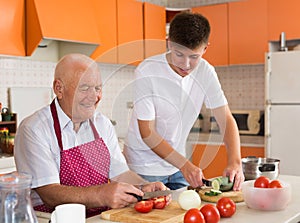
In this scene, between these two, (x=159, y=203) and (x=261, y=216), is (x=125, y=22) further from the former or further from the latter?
(x=261, y=216)

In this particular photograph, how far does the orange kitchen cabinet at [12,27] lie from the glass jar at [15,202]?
225 cm

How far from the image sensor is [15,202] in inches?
45.4

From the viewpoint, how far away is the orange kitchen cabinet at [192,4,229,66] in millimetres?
4691

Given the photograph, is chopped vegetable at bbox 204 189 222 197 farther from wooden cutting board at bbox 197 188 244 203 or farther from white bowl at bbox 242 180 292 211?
white bowl at bbox 242 180 292 211

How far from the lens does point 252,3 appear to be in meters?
4.52

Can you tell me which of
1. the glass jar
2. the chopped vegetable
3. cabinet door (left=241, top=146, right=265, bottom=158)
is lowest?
cabinet door (left=241, top=146, right=265, bottom=158)

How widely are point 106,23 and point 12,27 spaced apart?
3.15ft

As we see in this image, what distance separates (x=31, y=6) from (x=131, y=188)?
6.95 feet

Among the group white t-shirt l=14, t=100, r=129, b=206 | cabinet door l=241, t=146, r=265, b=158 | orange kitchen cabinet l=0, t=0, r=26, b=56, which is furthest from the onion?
cabinet door l=241, t=146, r=265, b=158

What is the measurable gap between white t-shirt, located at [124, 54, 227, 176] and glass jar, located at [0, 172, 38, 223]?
2.71ft

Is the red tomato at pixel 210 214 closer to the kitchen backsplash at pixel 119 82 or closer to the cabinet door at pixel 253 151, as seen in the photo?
the kitchen backsplash at pixel 119 82

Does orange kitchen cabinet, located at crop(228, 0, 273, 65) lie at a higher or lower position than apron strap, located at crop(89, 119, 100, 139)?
higher

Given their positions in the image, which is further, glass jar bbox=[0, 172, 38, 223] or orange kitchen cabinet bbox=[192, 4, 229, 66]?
orange kitchen cabinet bbox=[192, 4, 229, 66]

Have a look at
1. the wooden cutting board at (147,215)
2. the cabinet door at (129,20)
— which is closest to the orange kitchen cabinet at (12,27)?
the cabinet door at (129,20)
